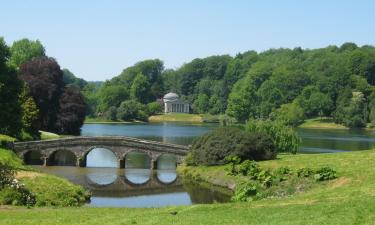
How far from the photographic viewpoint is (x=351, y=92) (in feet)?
529

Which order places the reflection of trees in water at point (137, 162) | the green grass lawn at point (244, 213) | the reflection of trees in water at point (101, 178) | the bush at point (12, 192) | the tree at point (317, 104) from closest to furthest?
the green grass lawn at point (244, 213) < the bush at point (12, 192) < the reflection of trees in water at point (101, 178) < the reflection of trees in water at point (137, 162) < the tree at point (317, 104)

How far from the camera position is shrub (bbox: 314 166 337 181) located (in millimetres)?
42319

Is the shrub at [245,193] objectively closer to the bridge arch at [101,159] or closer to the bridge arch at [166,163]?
the bridge arch at [166,163]

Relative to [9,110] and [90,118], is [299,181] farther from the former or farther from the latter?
[90,118]

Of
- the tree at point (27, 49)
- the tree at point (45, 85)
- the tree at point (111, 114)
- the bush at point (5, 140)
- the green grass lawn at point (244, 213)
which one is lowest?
the green grass lawn at point (244, 213)

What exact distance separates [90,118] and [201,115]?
3944 centimetres

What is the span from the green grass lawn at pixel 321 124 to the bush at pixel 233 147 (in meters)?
100

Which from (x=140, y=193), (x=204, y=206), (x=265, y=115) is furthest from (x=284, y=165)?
(x=265, y=115)

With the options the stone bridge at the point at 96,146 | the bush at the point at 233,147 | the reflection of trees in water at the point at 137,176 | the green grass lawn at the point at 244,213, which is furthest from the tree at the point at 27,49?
A: the green grass lawn at the point at 244,213

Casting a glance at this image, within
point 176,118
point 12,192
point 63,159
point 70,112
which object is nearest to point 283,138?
point 63,159

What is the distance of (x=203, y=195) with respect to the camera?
156 ft

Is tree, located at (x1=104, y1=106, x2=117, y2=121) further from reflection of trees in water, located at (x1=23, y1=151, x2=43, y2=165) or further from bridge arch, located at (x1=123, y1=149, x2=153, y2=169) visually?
reflection of trees in water, located at (x1=23, y1=151, x2=43, y2=165)

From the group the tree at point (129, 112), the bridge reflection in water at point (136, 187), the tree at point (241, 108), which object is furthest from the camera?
the tree at point (129, 112)

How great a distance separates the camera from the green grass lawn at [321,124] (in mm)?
154000
